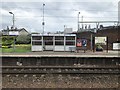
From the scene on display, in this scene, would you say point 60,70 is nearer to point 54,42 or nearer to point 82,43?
point 54,42

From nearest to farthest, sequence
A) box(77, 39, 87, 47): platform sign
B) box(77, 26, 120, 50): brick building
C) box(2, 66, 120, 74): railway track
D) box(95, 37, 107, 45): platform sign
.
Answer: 1. box(2, 66, 120, 74): railway track
2. box(77, 39, 87, 47): platform sign
3. box(95, 37, 107, 45): platform sign
4. box(77, 26, 120, 50): brick building

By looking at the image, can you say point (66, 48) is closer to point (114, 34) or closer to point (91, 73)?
point (114, 34)

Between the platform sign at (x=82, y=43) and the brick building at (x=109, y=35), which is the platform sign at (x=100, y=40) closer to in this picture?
the brick building at (x=109, y=35)

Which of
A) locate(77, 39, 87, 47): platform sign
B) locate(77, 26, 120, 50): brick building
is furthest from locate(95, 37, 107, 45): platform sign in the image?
locate(77, 39, 87, 47): platform sign

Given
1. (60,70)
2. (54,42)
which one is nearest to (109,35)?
(54,42)

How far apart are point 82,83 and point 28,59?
8.17 metres

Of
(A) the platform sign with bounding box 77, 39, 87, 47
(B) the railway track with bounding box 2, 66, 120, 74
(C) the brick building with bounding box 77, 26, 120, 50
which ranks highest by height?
(C) the brick building with bounding box 77, 26, 120, 50

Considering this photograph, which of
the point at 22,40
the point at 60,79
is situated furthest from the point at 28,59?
the point at 22,40

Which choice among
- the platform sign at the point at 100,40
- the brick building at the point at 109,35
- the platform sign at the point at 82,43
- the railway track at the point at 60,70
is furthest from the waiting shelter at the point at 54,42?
the railway track at the point at 60,70

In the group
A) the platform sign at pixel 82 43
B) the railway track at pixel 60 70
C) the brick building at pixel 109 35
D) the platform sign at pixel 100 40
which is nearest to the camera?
the railway track at pixel 60 70

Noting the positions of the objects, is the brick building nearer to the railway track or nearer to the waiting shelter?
the waiting shelter

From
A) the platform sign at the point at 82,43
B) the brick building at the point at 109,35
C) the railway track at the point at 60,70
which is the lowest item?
the railway track at the point at 60,70

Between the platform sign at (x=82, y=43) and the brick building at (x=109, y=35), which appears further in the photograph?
the brick building at (x=109, y=35)

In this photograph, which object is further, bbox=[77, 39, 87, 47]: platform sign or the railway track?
bbox=[77, 39, 87, 47]: platform sign
